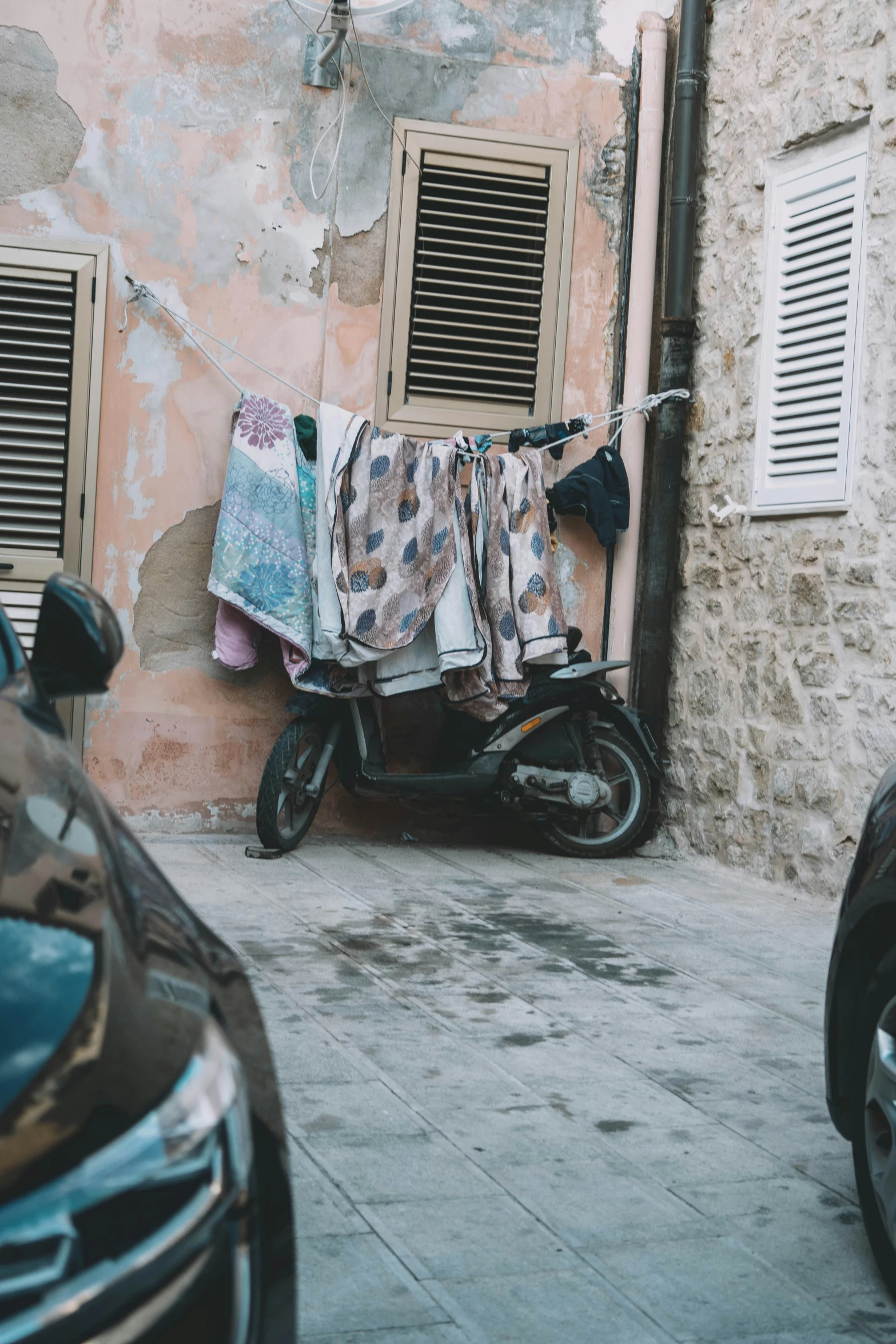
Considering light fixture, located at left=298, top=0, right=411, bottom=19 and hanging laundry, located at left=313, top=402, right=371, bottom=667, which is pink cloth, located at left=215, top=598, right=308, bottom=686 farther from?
light fixture, located at left=298, top=0, right=411, bottom=19

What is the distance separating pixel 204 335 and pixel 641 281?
7.52ft

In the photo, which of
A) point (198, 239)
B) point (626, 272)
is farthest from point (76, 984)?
point (626, 272)

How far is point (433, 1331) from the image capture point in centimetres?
255

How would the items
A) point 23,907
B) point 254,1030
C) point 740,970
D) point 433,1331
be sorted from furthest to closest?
point 740,970
point 433,1331
point 254,1030
point 23,907

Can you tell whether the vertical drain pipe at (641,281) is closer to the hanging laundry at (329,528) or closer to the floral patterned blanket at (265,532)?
the hanging laundry at (329,528)

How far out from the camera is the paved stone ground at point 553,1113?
108 inches

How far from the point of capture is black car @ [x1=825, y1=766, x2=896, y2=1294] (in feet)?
8.98

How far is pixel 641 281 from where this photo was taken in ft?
25.8

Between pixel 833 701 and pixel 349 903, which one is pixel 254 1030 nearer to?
pixel 349 903

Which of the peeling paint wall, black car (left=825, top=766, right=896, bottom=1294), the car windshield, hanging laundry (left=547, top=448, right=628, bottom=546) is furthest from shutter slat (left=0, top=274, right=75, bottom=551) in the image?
black car (left=825, top=766, right=896, bottom=1294)

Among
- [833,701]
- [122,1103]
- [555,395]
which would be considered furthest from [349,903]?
[122,1103]

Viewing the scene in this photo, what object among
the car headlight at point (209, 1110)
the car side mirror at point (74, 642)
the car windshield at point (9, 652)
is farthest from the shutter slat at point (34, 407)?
the car headlight at point (209, 1110)

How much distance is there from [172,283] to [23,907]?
615 cm

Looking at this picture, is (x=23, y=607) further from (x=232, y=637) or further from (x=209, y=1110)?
(x=209, y=1110)
